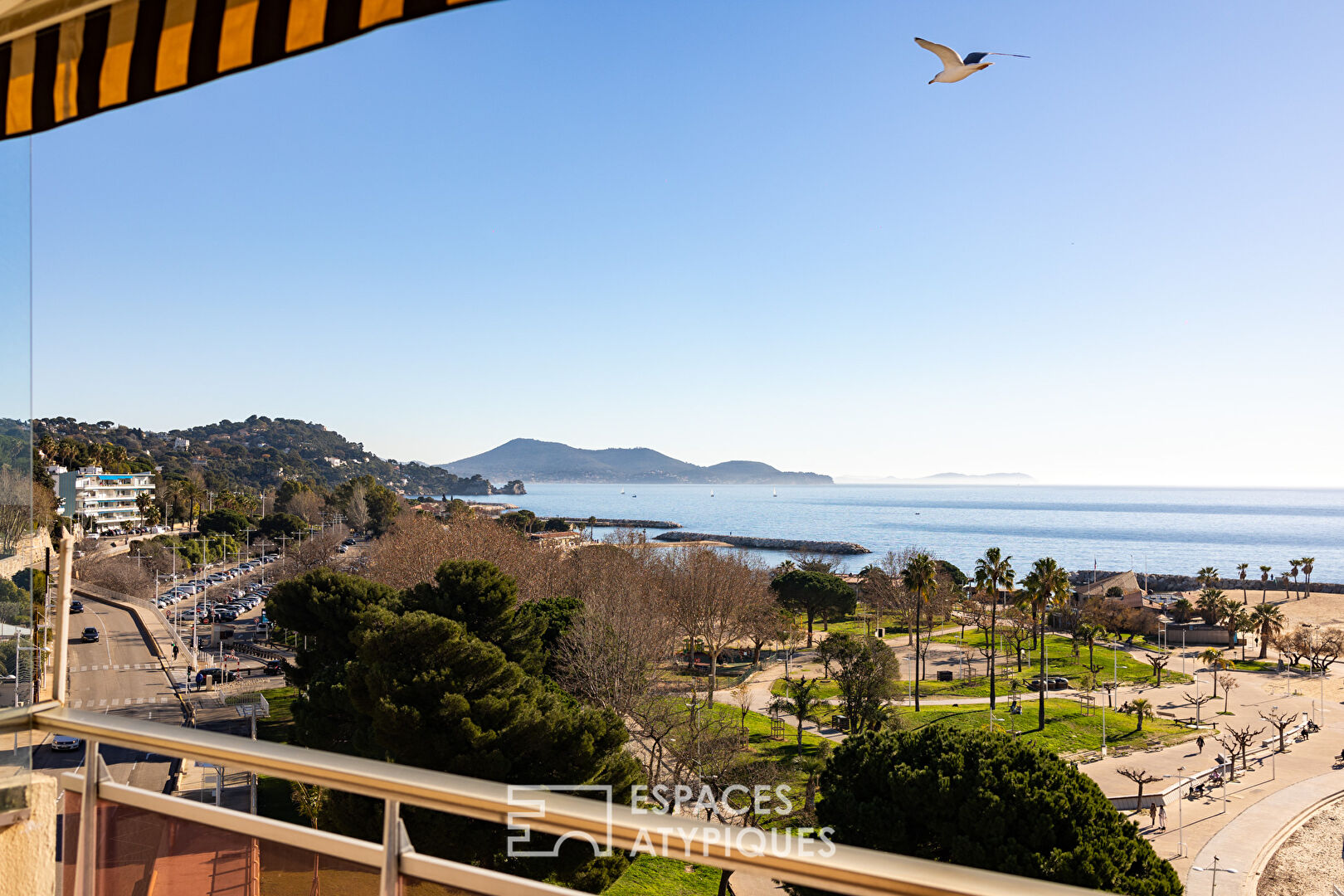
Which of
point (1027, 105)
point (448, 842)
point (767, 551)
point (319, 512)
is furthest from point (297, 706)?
point (767, 551)

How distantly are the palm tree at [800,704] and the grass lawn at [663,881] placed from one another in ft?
22.6

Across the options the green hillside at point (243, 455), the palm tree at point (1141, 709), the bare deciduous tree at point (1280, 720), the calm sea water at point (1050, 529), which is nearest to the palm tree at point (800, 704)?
the palm tree at point (1141, 709)

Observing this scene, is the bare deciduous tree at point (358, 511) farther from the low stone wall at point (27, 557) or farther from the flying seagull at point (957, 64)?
the flying seagull at point (957, 64)

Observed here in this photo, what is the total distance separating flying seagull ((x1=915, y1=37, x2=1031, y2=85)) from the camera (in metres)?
2.68

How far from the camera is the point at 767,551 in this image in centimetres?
8994

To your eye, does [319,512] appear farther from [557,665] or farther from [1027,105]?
[1027,105]

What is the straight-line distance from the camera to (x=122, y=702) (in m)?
20.9

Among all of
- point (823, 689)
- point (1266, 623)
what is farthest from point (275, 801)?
point (1266, 623)

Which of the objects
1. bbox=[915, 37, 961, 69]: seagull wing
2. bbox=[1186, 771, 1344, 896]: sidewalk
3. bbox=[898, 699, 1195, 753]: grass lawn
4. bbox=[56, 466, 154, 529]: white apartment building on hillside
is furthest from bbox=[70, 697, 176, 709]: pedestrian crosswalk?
bbox=[56, 466, 154, 529]: white apartment building on hillside

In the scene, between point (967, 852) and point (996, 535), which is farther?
point (996, 535)

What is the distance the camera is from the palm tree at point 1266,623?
1465 inches

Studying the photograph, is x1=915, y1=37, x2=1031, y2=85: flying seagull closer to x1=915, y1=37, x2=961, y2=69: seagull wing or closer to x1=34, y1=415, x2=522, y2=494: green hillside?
x1=915, y1=37, x2=961, y2=69: seagull wing

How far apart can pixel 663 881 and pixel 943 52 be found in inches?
585

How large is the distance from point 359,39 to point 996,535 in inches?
4853
